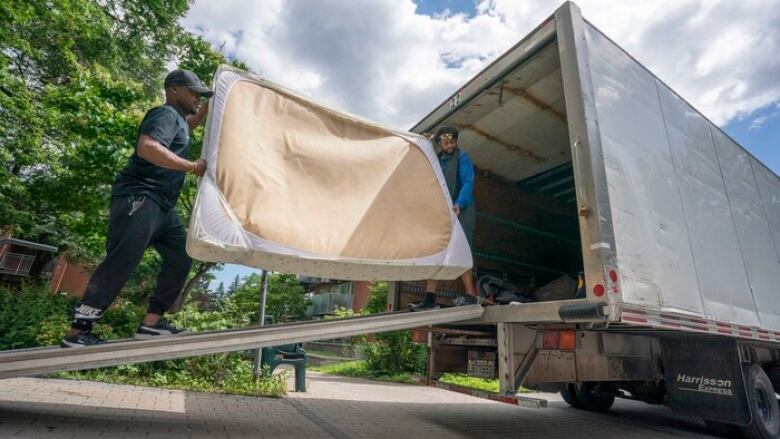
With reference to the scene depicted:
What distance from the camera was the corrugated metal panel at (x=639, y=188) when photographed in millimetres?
3043

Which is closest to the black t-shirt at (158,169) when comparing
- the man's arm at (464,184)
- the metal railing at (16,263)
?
the man's arm at (464,184)

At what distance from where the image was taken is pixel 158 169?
110 inches

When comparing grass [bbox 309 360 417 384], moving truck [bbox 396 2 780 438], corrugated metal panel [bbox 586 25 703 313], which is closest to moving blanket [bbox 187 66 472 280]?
moving truck [bbox 396 2 780 438]

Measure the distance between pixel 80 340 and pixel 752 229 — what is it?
22.0 ft

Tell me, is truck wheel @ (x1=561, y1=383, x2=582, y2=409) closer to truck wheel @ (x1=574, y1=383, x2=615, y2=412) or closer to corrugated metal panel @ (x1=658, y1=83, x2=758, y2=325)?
truck wheel @ (x1=574, y1=383, x2=615, y2=412)

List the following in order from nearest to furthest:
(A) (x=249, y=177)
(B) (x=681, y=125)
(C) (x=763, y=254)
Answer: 1. (A) (x=249, y=177)
2. (B) (x=681, y=125)
3. (C) (x=763, y=254)

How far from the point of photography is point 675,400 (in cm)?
438

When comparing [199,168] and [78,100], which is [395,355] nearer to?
[78,100]

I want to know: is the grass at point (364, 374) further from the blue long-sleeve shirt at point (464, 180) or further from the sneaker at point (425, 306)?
the blue long-sleeve shirt at point (464, 180)

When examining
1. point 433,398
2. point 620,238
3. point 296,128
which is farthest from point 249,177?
point 433,398

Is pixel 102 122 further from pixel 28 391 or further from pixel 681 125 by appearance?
pixel 681 125

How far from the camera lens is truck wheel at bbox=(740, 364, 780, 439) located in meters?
4.43

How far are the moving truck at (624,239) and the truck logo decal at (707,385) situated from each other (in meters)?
0.01

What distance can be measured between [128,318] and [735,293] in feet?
34.1
